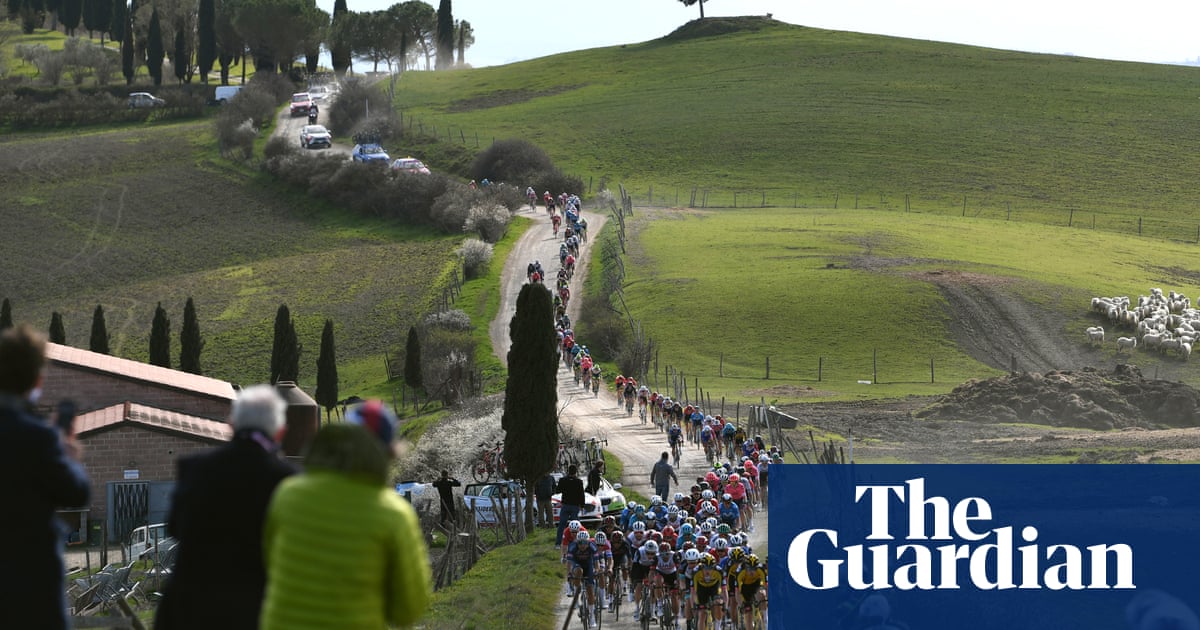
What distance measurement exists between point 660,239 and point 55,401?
51.5 metres

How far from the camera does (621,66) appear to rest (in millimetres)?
174000

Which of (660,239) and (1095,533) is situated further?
(660,239)

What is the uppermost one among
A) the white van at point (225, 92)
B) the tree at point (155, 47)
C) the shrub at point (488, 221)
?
the tree at point (155, 47)

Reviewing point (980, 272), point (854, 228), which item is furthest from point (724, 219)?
point (980, 272)

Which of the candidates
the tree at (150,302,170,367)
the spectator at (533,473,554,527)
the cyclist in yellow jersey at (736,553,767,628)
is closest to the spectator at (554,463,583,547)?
the spectator at (533,473,554,527)

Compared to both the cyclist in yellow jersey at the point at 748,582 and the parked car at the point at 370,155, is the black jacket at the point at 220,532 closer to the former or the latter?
the cyclist in yellow jersey at the point at 748,582

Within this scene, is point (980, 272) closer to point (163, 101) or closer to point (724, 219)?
point (724, 219)

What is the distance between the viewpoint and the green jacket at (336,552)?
814 cm

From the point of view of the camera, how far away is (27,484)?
8.95 metres

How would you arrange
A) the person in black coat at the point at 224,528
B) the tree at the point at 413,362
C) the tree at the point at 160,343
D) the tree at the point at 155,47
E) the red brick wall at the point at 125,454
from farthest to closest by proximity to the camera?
the tree at the point at 155,47, the tree at the point at 160,343, the tree at the point at 413,362, the red brick wall at the point at 125,454, the person in black coat at the point at 224,528

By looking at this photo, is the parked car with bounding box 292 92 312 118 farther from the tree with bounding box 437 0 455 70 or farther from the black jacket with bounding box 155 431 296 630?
the black jacket with bounding box 155 431 296 630

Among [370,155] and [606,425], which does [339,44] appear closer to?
[370,155]

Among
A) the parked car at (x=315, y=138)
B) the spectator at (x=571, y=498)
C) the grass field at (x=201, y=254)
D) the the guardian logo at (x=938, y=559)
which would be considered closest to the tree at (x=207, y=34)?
the grass field at (x=201, y=254)

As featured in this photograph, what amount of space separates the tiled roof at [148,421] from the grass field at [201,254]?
2682 centimetres
